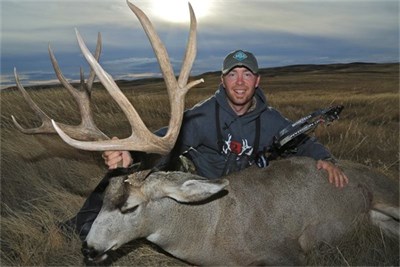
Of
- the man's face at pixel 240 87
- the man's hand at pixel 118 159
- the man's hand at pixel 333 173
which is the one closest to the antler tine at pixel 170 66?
the man's hand at pixel 118 159

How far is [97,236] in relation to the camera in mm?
3449

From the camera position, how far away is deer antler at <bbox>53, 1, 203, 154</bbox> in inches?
126

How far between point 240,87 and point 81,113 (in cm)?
141

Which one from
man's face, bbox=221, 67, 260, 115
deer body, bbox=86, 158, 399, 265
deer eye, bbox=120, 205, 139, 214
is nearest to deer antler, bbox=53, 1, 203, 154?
deer body, bbox=86, 158, 399, 265

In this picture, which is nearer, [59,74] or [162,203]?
[162,203]

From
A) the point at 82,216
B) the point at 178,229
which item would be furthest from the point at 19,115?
the point at 178,229

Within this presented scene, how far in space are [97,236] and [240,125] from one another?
176cm

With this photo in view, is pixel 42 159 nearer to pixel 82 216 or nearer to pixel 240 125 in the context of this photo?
pixel 82 216

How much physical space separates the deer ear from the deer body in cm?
1

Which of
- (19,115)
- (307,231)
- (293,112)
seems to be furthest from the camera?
(293,112)

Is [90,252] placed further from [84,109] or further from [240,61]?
[240,61]

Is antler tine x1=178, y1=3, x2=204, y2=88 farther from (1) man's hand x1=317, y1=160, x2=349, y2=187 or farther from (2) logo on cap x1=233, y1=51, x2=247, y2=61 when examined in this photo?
(1) man's hand x1=317, y1=160, x2=349, y2=187

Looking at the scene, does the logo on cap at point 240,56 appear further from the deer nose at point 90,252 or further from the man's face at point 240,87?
the deer nose at point 90,252

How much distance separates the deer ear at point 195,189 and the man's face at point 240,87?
1442mm
